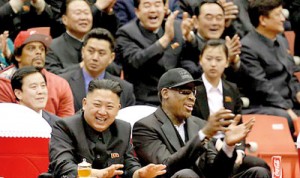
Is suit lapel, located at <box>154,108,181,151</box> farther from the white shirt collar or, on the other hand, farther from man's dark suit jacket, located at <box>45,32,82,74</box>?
man's dark suit jacket, located at <box>45,32,82,74</box>

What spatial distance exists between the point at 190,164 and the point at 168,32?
8.24 feet

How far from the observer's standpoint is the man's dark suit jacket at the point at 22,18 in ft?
28.0

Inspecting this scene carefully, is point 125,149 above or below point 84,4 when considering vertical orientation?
below

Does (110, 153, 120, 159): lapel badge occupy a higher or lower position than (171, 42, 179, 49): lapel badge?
lower

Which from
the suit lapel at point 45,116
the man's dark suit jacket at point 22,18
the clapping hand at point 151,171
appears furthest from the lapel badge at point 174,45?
the clapping hand at point 151,171

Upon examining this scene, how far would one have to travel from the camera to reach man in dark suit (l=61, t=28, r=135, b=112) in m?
7.86

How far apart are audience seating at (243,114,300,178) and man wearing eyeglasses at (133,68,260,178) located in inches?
56.3

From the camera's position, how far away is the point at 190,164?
596 cm

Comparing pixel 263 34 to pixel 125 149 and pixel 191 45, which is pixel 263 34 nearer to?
pixel 191 45

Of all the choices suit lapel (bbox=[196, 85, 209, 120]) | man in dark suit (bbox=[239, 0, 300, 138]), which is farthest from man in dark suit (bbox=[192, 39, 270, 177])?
man in dark suit (bbox=[239, 0, 300, 138])

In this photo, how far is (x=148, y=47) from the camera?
8.29 metres

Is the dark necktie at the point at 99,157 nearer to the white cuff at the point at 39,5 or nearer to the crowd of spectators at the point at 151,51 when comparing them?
the crowd of spectators at the point at 151,51

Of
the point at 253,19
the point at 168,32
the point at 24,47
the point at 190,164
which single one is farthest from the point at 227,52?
the point at 190,164

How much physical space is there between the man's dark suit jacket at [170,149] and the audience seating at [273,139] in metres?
1.56
